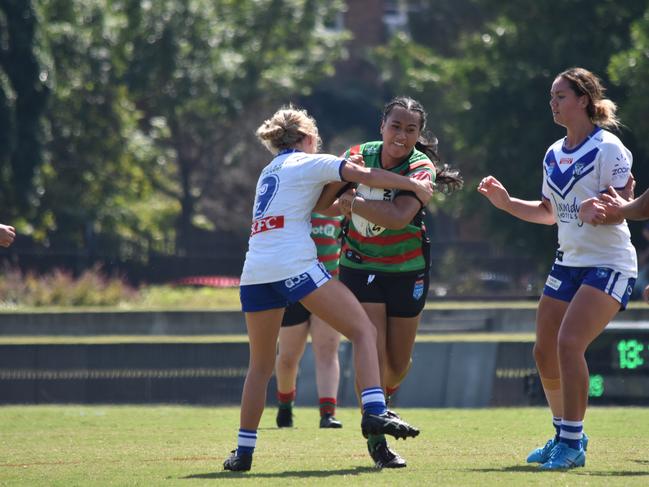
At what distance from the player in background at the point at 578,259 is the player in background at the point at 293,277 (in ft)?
2.70

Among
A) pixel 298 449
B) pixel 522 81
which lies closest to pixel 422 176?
pixel 298 449

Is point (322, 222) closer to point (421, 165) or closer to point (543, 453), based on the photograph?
point (421, 165)

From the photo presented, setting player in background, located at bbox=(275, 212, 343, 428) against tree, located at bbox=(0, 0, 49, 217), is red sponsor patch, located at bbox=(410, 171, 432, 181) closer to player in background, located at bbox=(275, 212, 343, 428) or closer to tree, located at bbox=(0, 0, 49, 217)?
player in background, located at bbox=(275, 212, 343, 428)

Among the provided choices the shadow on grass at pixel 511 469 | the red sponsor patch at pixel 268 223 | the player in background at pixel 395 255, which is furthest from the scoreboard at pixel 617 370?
the red sponsor patch at pixel 268 223

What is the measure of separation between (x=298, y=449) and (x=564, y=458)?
2.06 meters

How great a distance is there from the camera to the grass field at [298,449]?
728cm

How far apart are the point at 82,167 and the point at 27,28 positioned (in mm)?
7105

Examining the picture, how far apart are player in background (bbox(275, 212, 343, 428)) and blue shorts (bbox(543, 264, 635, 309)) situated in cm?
331

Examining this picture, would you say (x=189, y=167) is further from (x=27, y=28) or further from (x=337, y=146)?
(x=27, y=28)

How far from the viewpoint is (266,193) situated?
777 cm

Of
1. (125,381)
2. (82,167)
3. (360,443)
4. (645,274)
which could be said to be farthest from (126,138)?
(360,443)

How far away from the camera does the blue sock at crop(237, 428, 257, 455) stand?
7746 millimetres

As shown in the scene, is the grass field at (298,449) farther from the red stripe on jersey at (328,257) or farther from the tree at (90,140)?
the tree at (90,140)

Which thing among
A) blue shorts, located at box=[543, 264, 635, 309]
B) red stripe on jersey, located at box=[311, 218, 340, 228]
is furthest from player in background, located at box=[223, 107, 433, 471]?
A: red stripe on jersey, located at box=[311, 218, 340, 228]
